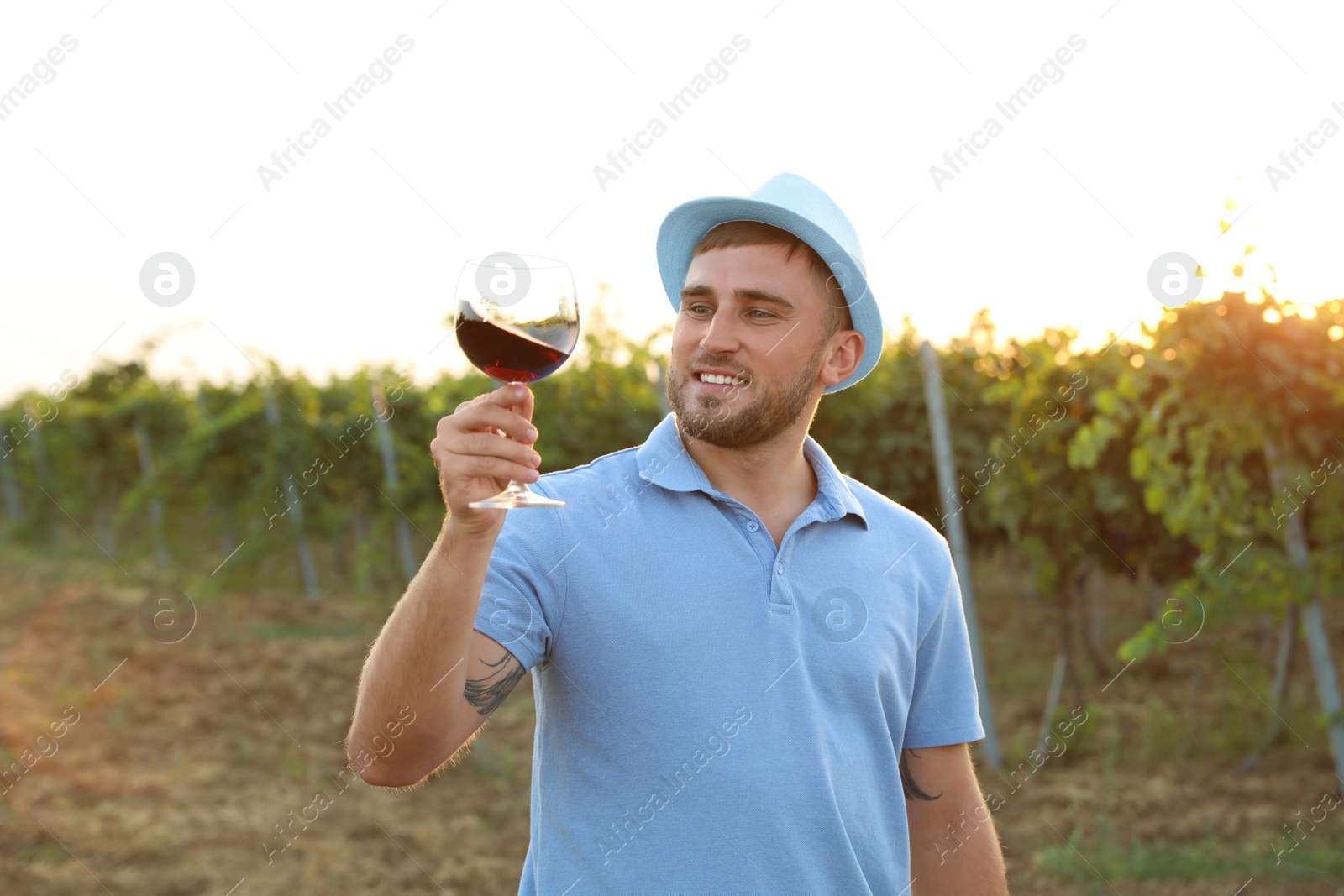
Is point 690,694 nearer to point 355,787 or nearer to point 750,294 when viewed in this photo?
point 750,294

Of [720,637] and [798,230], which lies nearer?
[720,637]

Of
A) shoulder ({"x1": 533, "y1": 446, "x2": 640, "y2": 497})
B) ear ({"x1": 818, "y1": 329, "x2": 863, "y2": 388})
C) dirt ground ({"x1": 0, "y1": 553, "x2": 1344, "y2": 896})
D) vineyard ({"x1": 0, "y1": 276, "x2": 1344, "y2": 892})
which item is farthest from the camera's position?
dirt ground ({"x1": 0, "y1": 553, "x2": 1344, "y2": 896})

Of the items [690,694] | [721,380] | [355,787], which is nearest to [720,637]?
[690,694]

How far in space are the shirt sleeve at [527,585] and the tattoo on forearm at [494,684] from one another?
1cm

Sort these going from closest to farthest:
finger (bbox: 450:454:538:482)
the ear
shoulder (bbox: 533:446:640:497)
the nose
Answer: finger (bbox: 450:454:538:482)
shoulder (bbox: 533:446:640:497)
the nose
the ear

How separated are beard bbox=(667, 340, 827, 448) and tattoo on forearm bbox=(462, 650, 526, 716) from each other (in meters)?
0.51

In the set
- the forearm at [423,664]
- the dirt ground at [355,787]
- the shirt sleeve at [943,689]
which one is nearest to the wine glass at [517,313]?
the forearm at [423,664]

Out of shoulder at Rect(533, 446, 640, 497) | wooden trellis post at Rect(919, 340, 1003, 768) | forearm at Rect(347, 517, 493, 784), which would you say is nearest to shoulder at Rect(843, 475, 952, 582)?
shoulder at Rect(533, 446, 640, 497)

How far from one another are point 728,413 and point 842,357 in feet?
1.28

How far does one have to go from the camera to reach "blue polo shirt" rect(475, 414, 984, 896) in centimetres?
150

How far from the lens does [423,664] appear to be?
4.36 feet

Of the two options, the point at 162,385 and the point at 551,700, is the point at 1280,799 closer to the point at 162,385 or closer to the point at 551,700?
the point at 551,700

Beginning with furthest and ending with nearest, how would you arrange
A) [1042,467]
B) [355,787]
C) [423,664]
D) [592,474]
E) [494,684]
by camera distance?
[1042,467] < [355,787] < [592,474] < [494,684] < [423,664]

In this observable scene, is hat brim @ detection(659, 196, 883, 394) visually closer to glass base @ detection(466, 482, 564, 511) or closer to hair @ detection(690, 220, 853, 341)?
hair @ detection(690, 220, 853, 341)
